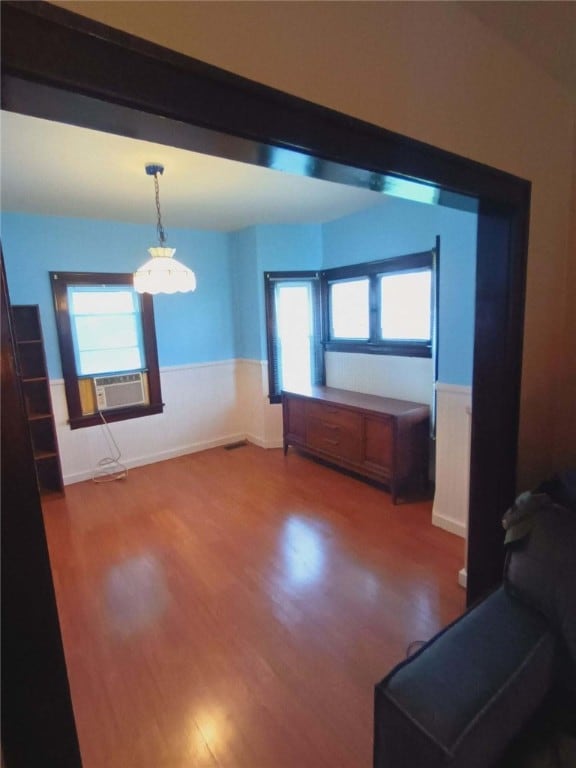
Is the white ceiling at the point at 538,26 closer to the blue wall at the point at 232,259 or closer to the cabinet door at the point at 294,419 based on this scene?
the blue wall at the point at 232,259

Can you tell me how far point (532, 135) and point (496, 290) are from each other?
60 cm

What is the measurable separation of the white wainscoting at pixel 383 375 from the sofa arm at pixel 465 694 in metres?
2.35

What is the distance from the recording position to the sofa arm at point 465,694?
0.82 meters

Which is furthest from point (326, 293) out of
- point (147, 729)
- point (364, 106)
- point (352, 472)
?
point (147, 729)

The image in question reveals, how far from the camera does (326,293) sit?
4176 mm

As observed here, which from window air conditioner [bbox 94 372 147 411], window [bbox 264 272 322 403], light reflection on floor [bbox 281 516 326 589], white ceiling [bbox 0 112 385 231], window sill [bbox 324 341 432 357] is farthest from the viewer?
window [bbox 264 272 322 403]

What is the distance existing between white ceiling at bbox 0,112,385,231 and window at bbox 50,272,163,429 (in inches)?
25.0

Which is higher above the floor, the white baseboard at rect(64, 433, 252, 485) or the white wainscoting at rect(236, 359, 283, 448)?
the white wainscoting at rect(236, 359, 283, 448)

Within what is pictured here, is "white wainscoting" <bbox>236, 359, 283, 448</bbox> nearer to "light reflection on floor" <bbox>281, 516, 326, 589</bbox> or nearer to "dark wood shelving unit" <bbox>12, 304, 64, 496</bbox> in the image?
"light reflection on floor" <bbox>281, 516, 326, 589</bbox>

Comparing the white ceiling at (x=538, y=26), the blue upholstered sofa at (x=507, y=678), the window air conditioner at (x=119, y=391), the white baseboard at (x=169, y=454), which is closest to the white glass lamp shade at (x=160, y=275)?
the window air conditioner at (x=119, y=391)

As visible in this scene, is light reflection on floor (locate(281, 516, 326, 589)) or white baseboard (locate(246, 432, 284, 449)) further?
white baseboard (locate(246, 432, 284, 449))

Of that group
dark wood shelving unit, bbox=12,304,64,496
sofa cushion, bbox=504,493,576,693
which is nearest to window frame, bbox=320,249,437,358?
sofa cushion, bbox=504,493,576,693

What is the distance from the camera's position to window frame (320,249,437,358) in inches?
124

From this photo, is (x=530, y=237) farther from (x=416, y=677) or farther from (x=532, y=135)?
(x=416, y=677)
